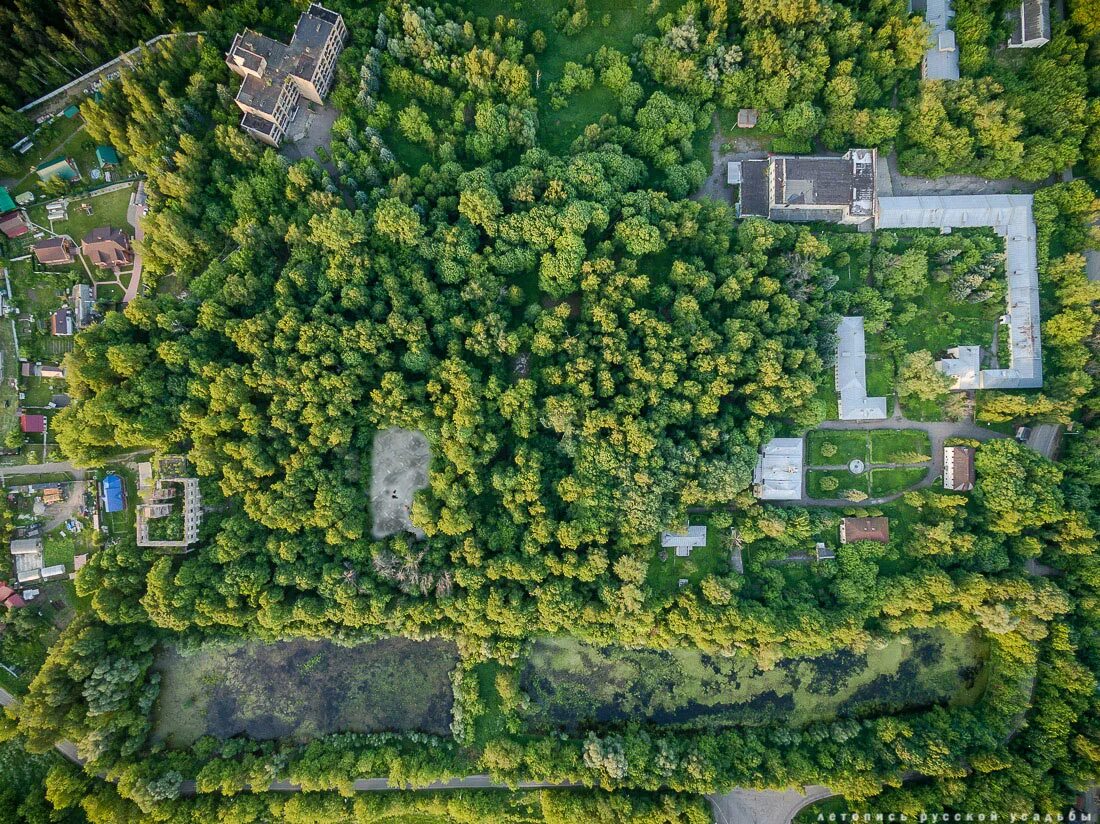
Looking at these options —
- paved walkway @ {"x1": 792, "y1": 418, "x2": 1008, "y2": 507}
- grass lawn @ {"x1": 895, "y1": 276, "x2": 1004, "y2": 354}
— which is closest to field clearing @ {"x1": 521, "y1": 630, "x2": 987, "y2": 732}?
paved walkway @ {"x1": 792, "y1": 418, "x2": 1008, "y2": 507}

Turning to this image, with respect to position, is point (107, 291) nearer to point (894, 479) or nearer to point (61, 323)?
point (61, 323)

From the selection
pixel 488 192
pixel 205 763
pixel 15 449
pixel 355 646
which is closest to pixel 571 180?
pixel 488 192

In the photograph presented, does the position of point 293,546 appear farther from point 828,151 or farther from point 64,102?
point 828,151

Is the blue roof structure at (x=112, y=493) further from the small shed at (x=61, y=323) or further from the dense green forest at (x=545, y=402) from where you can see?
the small shed at (x=61, y=323)

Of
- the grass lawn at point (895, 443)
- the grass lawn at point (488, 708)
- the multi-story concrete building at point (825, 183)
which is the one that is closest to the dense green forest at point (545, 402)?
the grass lawn at point (488, 708)

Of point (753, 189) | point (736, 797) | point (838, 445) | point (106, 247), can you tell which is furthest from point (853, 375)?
point (106, 247)
